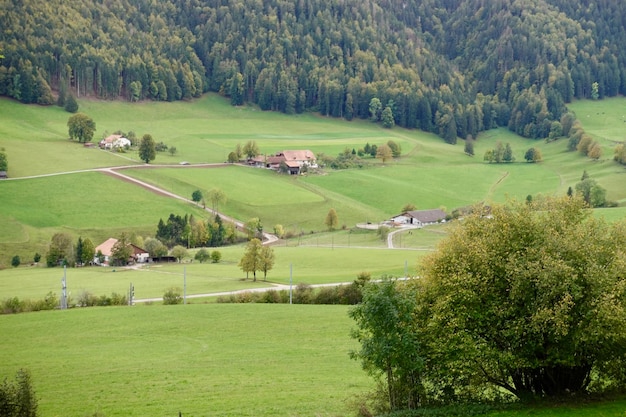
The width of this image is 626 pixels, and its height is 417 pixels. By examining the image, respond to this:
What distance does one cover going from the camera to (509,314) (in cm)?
2897

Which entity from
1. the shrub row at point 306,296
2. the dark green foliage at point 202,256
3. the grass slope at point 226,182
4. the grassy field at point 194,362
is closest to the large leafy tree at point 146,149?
the grass slope at point 226,182

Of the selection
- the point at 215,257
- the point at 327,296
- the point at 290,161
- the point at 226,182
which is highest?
the point at 290,161

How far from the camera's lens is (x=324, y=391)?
35.0 meters

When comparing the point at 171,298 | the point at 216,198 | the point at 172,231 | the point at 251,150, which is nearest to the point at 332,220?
the point at 216,198

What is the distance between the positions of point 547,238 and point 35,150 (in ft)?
432

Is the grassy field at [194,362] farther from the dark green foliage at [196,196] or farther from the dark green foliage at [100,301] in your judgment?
the dark green foliage at [196,196]

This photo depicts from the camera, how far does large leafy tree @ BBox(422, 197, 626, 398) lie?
27.9m

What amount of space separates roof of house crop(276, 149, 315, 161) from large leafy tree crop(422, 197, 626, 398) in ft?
408

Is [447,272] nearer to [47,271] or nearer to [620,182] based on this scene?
[47,271]

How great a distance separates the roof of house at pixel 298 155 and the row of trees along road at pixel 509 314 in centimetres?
12417

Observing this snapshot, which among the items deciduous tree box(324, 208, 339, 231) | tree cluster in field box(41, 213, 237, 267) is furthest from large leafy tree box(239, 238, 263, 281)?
deciduous tree box(324, 208, 339, 231)

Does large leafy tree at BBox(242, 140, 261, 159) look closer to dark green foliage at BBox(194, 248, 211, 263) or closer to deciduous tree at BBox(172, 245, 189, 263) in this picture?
deciduous tree at BBox(172, 245, 189, 263)

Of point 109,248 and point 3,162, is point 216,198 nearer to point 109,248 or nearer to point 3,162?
point 109,248

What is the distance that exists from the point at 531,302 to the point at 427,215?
91.1 m
